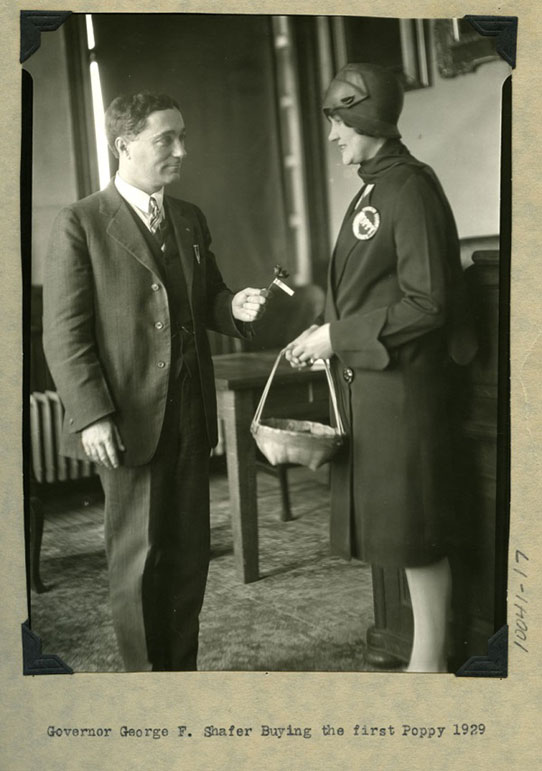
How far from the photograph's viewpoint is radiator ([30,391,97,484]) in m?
1.64

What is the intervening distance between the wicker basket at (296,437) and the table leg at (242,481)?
4 centimetres

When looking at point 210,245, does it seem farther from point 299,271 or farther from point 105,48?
point 105,48

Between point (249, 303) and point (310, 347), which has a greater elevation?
point (249, 303)

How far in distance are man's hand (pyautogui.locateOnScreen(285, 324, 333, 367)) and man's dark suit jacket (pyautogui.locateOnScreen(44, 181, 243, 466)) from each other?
19cm

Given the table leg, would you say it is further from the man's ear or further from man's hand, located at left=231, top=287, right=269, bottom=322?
the man's ear

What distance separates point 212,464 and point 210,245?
0.50 m

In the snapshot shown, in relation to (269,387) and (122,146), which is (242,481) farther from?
(122,146)

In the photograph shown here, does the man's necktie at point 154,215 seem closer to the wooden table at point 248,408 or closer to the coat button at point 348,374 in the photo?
the wooden table at point 248,408

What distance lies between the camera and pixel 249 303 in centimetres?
164

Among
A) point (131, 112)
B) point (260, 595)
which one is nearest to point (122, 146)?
point (131, 112)

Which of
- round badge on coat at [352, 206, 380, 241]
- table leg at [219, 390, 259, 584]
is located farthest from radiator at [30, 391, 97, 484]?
round badge on coat at [352, 206, 380, 241]

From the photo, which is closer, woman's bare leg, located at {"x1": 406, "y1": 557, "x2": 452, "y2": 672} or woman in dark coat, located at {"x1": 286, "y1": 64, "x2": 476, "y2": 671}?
woman in dark coat, located at {"x1": 286, "y1": 64, "x2": 476, "y2": 671}

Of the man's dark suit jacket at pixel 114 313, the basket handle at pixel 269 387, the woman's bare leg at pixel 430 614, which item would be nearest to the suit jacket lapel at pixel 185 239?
the man's dark suit jacket at pixel 114 313

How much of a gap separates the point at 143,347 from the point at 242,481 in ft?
1.25
